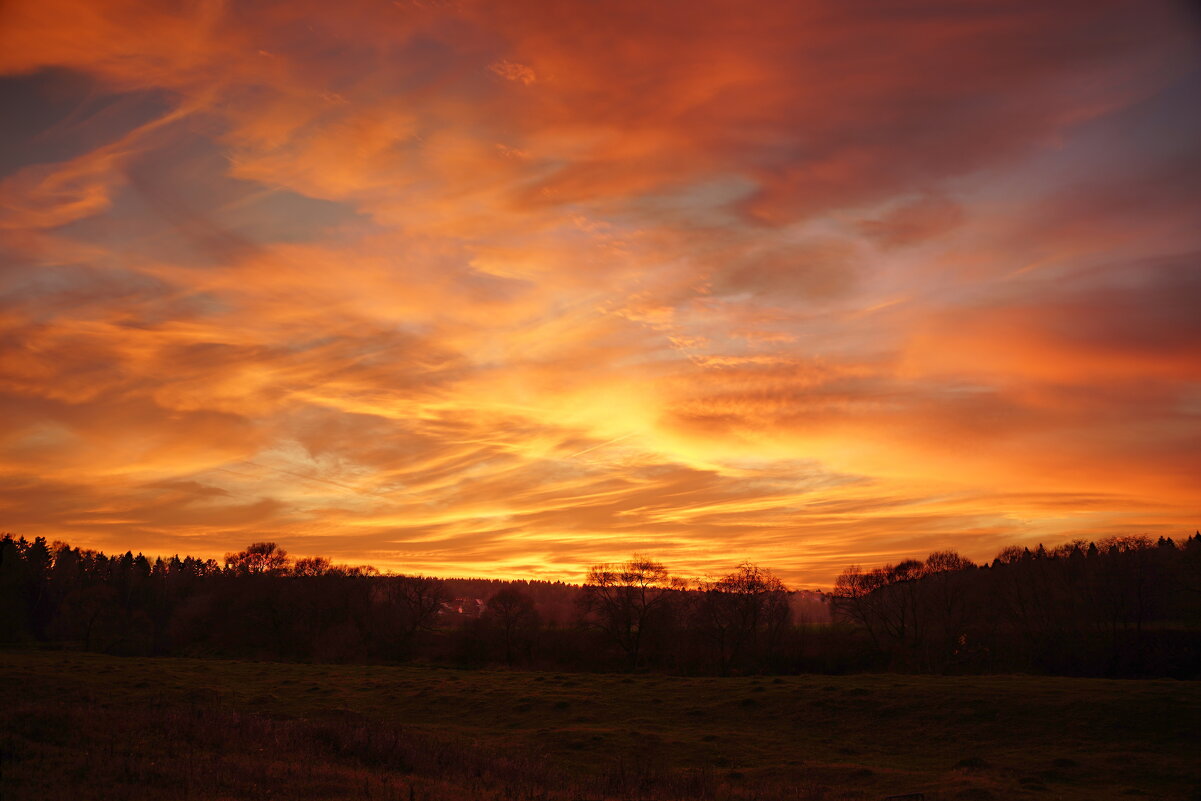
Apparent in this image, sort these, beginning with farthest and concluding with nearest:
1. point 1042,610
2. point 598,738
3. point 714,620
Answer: point 714,620
point 1042,610
point 598,738

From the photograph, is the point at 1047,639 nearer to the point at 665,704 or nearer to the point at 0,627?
the point at 665,704

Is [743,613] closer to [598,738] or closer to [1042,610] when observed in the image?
[1042,610]

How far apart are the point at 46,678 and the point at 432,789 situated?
123 ft

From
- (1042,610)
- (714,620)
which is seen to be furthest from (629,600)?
(1042,610)

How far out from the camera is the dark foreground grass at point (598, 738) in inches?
746

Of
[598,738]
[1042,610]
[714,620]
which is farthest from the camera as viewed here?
[714,620]

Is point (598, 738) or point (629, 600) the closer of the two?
point (598, 738)

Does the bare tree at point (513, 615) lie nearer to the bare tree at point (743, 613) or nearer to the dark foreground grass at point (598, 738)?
the bare tree at point (743, 613)

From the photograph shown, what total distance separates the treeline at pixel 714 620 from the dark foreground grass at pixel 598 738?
33378 mm

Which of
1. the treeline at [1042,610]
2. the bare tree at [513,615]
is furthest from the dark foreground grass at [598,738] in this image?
the bare tree at [513,615]

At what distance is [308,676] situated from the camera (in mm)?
58531

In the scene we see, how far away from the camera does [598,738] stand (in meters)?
34.0

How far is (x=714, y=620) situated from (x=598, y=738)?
215 ft

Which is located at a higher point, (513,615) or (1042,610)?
(1042,610)
